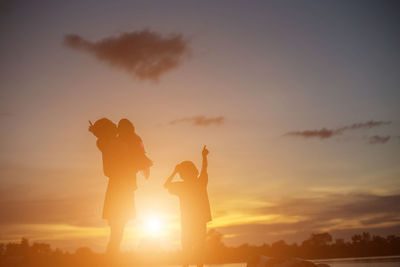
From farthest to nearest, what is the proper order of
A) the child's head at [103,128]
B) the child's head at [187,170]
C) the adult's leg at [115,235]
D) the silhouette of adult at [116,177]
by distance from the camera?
the child's head at [187,170] < the child's head at [103,128] < the silhouette of adult at [116,177] < the adult's leg at [115,235]

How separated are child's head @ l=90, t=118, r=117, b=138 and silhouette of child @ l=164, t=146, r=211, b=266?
3631 mm

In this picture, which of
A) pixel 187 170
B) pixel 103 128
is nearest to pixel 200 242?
pixel 187 170

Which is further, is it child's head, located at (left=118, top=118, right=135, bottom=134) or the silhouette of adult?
child's head, located at (left=118, top=118, right=135, bottom=134)

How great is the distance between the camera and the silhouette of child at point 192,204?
10461mm

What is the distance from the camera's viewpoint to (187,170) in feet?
35.2

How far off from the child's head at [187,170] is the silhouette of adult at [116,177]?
3067 millimetres

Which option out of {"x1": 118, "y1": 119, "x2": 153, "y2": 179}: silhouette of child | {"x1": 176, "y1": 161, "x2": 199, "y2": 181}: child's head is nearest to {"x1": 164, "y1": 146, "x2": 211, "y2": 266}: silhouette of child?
{"x1": 176, "y1": 161, "x2": 199, "y2": 181}: child's head

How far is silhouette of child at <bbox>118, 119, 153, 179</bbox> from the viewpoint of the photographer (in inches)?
311

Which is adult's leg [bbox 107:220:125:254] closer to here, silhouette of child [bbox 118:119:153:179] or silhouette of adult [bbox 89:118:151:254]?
silhouette of adult [bbox 89:118:151:254]

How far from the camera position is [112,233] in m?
7.15

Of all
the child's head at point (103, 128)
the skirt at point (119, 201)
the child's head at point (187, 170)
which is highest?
the child's head at point (103, 128)

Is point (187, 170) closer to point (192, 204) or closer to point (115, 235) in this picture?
point (192, 204)

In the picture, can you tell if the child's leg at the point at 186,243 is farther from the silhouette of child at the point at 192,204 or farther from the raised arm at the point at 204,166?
the raised arm at the point at 204,166

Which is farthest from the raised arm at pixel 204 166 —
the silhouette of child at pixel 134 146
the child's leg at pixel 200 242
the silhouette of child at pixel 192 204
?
the silhouette of child at pixel 134 146
